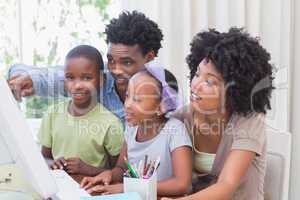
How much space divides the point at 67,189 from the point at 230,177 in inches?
15.5

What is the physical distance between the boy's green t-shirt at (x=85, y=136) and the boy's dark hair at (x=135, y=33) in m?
0.27

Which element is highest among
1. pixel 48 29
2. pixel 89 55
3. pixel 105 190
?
pixel 48 29

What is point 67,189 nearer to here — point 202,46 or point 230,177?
point 230,177

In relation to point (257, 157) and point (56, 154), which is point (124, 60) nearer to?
point (56, 154)

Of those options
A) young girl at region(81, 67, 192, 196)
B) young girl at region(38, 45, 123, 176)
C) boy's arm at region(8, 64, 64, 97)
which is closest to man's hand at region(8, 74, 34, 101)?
boy's arm at region(8, 64, 64, 97)

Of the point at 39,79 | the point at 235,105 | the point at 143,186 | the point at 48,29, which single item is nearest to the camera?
the point at 143,186

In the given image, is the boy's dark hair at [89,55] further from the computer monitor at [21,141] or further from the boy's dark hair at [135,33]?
the computer monitor at [21,141]

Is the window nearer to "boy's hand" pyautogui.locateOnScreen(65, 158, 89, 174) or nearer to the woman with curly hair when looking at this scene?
"boy's hand" pyautogui.locateOnScreen(65, 158, 89, 174)

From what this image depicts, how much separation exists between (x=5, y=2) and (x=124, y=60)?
0.87 metres

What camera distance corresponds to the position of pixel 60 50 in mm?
2002

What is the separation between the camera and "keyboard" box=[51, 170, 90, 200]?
2.93 feet

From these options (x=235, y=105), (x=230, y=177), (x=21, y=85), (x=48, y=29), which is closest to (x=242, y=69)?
(x=235, y=105)

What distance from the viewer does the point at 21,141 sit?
604mm

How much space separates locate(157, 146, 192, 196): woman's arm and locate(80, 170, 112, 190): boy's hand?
0.51ft
